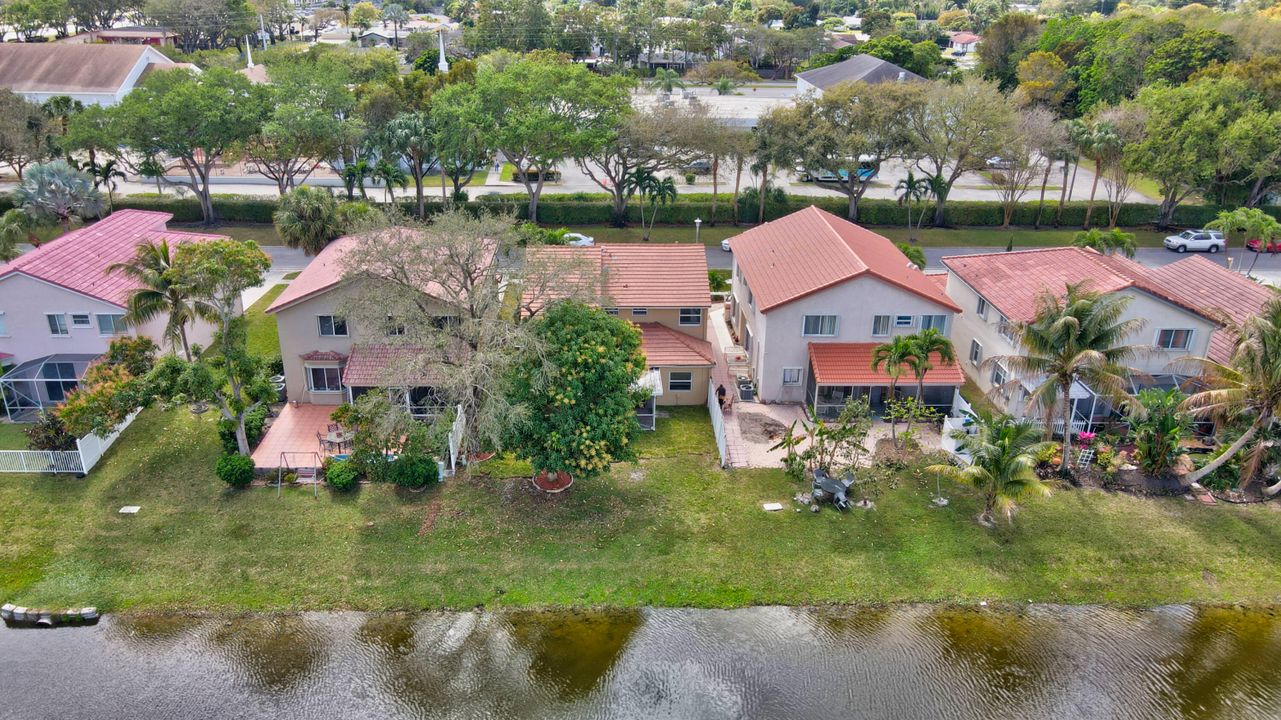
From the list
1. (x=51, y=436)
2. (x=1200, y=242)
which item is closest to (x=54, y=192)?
(x=51, y=436)

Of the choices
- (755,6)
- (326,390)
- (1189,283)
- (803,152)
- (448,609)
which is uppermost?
(755,6)

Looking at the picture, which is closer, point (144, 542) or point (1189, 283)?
point (144, 542)

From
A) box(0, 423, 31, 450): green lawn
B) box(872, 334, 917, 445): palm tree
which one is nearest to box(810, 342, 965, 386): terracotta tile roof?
box(872, 334, 917, 445): palm tree

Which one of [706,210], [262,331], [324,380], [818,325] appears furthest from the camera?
[706,210]

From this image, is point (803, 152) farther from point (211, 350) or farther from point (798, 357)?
point (211, 350)

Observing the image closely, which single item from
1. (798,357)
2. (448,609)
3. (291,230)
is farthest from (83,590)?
(798,357)

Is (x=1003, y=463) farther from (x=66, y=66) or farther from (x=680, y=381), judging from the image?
(x=66, y=66)
